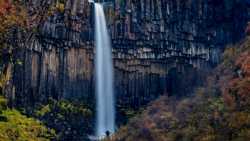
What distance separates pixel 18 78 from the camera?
118 ft

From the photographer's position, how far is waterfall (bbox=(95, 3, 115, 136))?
130 feet

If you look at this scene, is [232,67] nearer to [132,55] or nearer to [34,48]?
[132,55]

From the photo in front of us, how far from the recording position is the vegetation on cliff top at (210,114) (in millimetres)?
28453

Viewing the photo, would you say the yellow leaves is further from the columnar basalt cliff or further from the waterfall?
the waterfall

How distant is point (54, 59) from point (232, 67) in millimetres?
11389

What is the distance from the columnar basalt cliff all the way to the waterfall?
416 mm

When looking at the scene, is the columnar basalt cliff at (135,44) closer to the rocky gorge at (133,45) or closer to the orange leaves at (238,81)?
the rocky gorge at (133,45)

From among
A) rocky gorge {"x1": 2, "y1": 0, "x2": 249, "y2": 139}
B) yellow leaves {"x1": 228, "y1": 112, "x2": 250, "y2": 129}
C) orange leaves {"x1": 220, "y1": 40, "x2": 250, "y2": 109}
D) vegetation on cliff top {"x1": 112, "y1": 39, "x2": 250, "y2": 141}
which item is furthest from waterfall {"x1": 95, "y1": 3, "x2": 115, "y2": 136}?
yellow leaves {"x1": 228, "y1": 112, "x2": 250, "y2": 129}

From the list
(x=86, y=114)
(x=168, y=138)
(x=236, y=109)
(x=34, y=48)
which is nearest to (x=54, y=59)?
(x=34, y=48)

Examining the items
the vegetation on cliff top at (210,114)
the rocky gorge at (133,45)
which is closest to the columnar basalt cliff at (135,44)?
the rocky gorge at (133,45)

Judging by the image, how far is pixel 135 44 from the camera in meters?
40.3

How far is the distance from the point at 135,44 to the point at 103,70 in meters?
2.83

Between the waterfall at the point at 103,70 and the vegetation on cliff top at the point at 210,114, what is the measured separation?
3.37 meters

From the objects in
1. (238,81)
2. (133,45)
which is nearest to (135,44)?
(133,45)
